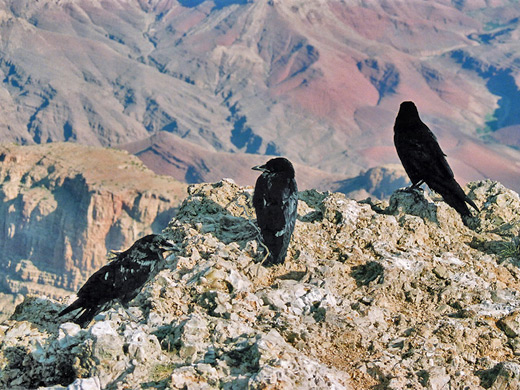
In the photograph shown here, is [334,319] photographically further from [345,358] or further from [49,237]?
[49,237]

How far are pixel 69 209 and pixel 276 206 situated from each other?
84.4 m

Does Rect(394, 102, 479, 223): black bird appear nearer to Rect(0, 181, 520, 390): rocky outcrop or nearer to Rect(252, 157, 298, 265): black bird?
Rect(0, 181, 520, 390): rocky outcrop

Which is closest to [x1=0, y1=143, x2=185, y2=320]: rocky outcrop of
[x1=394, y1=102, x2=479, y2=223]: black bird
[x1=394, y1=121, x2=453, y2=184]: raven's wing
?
[x1=394, y1=102, x2=479, y2=223]: black bird

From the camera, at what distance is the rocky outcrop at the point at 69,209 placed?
277 ft

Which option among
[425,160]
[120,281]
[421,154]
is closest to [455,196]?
[425,160]

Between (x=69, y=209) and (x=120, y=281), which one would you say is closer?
(x=120, y=281)

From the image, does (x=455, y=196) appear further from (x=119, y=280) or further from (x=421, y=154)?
(x=119, y=280)

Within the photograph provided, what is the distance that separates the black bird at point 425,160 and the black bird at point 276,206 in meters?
2.59

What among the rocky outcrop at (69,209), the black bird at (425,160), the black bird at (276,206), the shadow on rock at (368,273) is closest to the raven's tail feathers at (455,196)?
the black bird at (425,160)

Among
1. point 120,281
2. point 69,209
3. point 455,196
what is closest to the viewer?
point 120,281

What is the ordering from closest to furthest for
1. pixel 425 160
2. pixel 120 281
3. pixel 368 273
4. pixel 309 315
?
1. pixel 309 315
2. pixel 120 281
3. pixel 368 273
4. pixel 425 160

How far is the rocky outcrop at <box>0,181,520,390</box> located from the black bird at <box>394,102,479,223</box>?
0.33 m

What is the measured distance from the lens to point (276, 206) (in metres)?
8.84

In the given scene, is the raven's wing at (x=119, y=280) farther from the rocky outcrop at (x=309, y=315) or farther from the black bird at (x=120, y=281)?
the rocky outcrop at (x=309, y=315)
